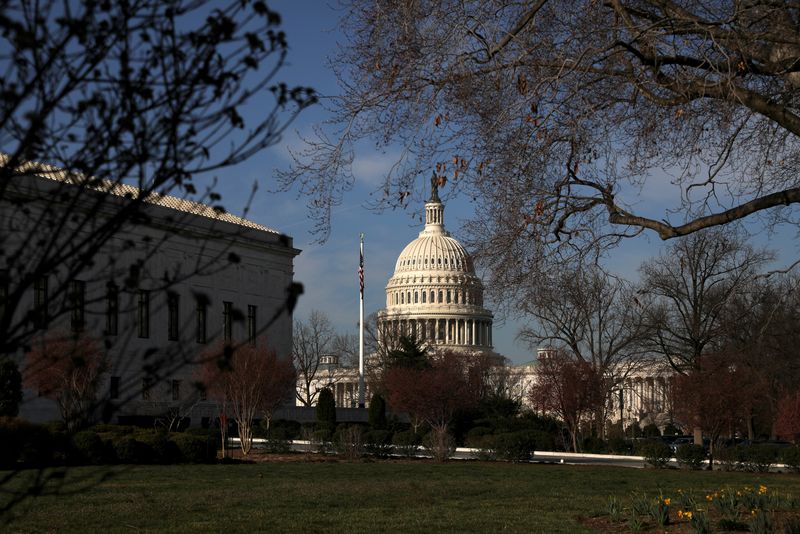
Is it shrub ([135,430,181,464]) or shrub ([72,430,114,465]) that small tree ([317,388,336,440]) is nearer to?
shrub ([135,430,181,464])

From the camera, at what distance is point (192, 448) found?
2641 centimetres

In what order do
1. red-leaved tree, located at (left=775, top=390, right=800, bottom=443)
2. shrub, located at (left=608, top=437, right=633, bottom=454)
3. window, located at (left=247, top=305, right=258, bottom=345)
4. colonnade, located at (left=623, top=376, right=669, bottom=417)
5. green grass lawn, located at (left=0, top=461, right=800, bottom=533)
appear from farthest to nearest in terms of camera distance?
colonnade, located at (left=623, top=376, right=669, bottom=417)
window, located at (left=247, top=305, right=258, bottom=345)
shrub, located at (left=608, top=437, right=633, bottom=454)
red-leaved tree, located at (left=775, top=390, right=800, bottom=443)
green grass lawn, located at (left=0, top=461, right=800, bottom=533)

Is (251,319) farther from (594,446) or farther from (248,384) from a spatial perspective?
(248,384)

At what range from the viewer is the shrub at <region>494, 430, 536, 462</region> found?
1248 inches

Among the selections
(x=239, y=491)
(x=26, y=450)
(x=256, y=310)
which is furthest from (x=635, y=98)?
(x=256, y=310)

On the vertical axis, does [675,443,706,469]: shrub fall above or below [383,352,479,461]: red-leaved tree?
below

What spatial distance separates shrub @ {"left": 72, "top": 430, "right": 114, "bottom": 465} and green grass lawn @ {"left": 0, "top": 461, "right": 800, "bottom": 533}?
171 centimetres

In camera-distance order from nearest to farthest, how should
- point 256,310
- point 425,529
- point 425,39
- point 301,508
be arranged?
1. point 425,39
2. point 425,529
3. point 301,508
4. point 256,310

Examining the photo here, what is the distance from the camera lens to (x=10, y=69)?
3.74 metres

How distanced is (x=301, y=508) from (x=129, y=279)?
460 inches

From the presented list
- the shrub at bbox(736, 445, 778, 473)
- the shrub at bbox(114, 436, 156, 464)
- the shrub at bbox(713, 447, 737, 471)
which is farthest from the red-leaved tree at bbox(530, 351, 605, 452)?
the shrub at bbox(114, 436, 156, 464)

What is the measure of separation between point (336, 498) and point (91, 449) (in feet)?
31.5

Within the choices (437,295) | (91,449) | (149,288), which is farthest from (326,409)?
(437,295)

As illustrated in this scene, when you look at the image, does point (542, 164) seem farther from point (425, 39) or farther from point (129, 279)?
point (129, 279)
